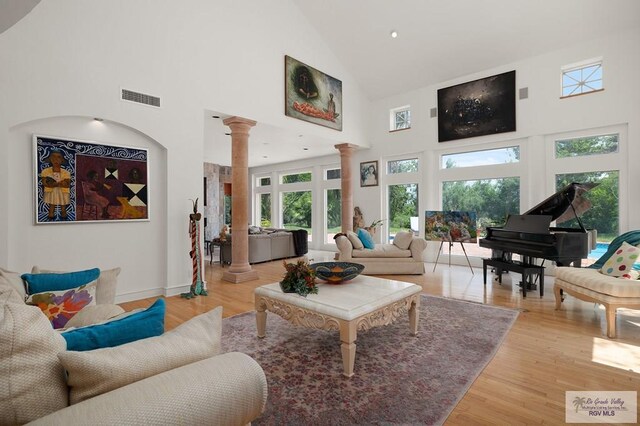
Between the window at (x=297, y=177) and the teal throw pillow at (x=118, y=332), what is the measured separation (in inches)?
388

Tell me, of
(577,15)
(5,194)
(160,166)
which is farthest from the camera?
(577,15)

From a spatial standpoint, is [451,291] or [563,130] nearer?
[451,291]

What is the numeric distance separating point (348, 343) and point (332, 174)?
8.29 metres

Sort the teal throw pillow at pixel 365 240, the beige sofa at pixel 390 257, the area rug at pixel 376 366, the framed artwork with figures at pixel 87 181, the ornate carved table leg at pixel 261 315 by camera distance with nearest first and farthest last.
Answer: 1. the area rug at pixel 376 366
2. the ornate carved table leg at pixel 261 315
3. the framed artwork with figures at pixel 87 181
4. the beige sofa at pixel 390 257
5. the teal throw pillow at pixel 365 240

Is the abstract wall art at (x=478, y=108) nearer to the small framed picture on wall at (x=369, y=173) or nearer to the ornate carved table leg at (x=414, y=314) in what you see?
the small framed picture on wall at (x=369, y=173)

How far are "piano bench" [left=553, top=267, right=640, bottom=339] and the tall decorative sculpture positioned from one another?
5.08 metres

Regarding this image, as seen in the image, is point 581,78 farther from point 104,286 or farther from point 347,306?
point 104,286

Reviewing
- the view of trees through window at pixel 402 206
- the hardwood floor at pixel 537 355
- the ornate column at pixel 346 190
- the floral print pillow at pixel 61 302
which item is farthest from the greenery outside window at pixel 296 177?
the floral print pillow at pixel 61 302

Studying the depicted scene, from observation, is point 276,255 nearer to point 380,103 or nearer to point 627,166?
point 380,103

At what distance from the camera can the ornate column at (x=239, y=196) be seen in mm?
6039

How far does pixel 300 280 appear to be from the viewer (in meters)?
3.05

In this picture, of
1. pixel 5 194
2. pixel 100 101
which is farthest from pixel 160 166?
pixel 5 194

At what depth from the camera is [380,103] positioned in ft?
29.2

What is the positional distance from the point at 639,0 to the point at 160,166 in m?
8.03
